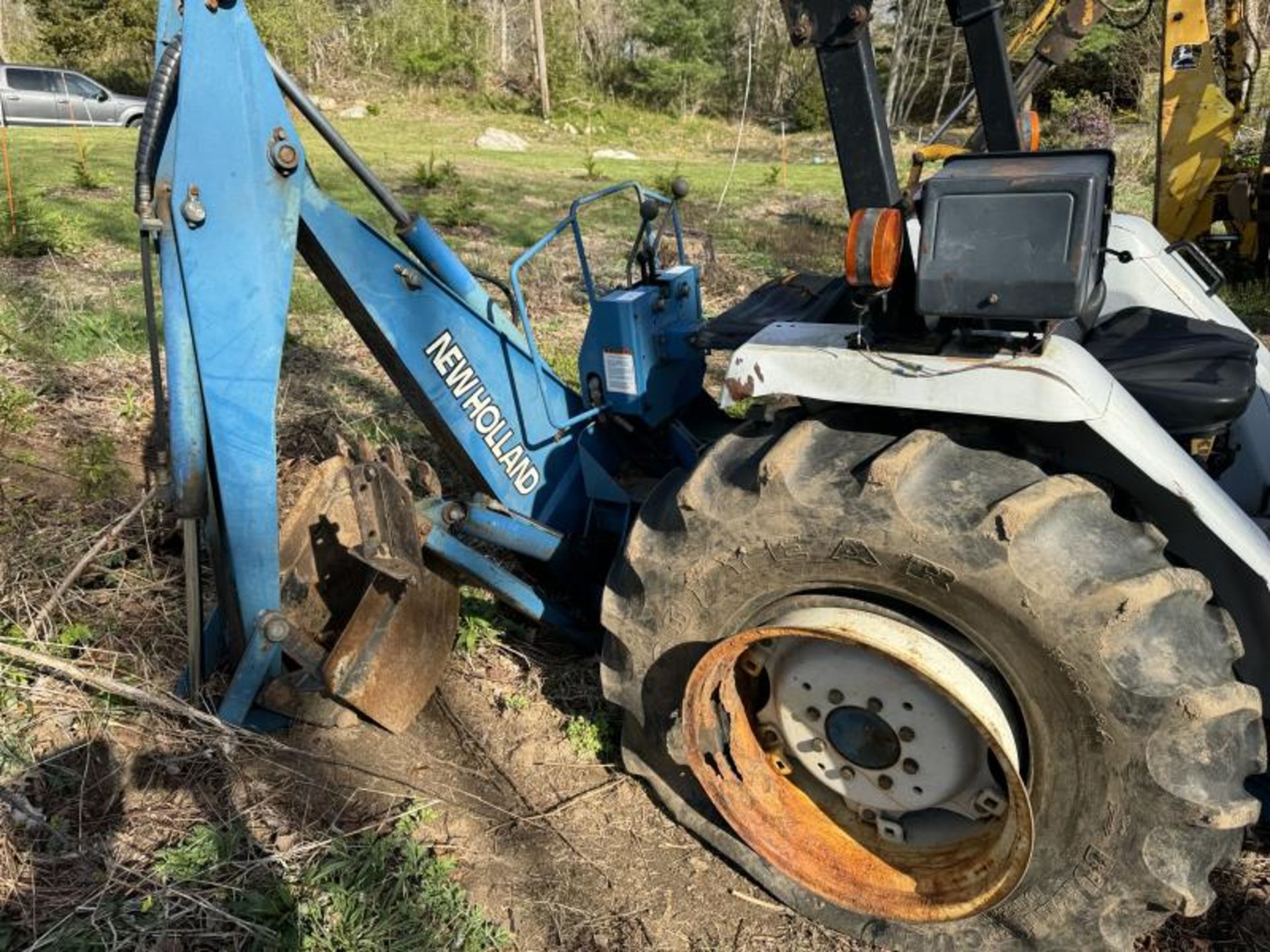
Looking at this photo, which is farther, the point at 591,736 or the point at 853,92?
the point at 591,736

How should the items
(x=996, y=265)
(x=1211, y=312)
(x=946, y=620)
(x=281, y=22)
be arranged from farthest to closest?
(x=281, y=22) → (x=1211, y=312) → (x=946, y=620) → (x=996, y=265)

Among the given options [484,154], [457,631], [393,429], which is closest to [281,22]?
[484,154]

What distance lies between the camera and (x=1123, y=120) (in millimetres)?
21672

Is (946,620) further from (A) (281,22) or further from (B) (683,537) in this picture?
(A) (281,22)

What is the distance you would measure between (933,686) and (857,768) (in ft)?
1.43

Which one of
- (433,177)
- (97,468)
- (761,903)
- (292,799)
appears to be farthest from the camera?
(433,177)

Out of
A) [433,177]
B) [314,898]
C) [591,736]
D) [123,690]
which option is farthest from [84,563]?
[433,177]

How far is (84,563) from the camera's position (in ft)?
9.89

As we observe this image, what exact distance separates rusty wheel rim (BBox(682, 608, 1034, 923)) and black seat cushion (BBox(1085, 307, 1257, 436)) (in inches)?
32.8

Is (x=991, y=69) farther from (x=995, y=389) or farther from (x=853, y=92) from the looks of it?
(x=995, y=389)

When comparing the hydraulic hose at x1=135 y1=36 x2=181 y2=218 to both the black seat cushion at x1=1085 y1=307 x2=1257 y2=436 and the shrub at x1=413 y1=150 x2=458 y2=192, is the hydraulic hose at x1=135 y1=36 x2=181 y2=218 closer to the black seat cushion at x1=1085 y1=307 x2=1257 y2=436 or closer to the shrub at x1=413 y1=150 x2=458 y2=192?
the black seat cushion at x1=1085 y1=307 x2=1257 y2=436

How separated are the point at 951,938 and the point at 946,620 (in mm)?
778

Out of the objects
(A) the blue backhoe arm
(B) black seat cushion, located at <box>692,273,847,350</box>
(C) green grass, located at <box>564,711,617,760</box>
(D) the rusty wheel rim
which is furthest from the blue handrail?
(D) the rusty wheel rim

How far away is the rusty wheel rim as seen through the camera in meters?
1.94
